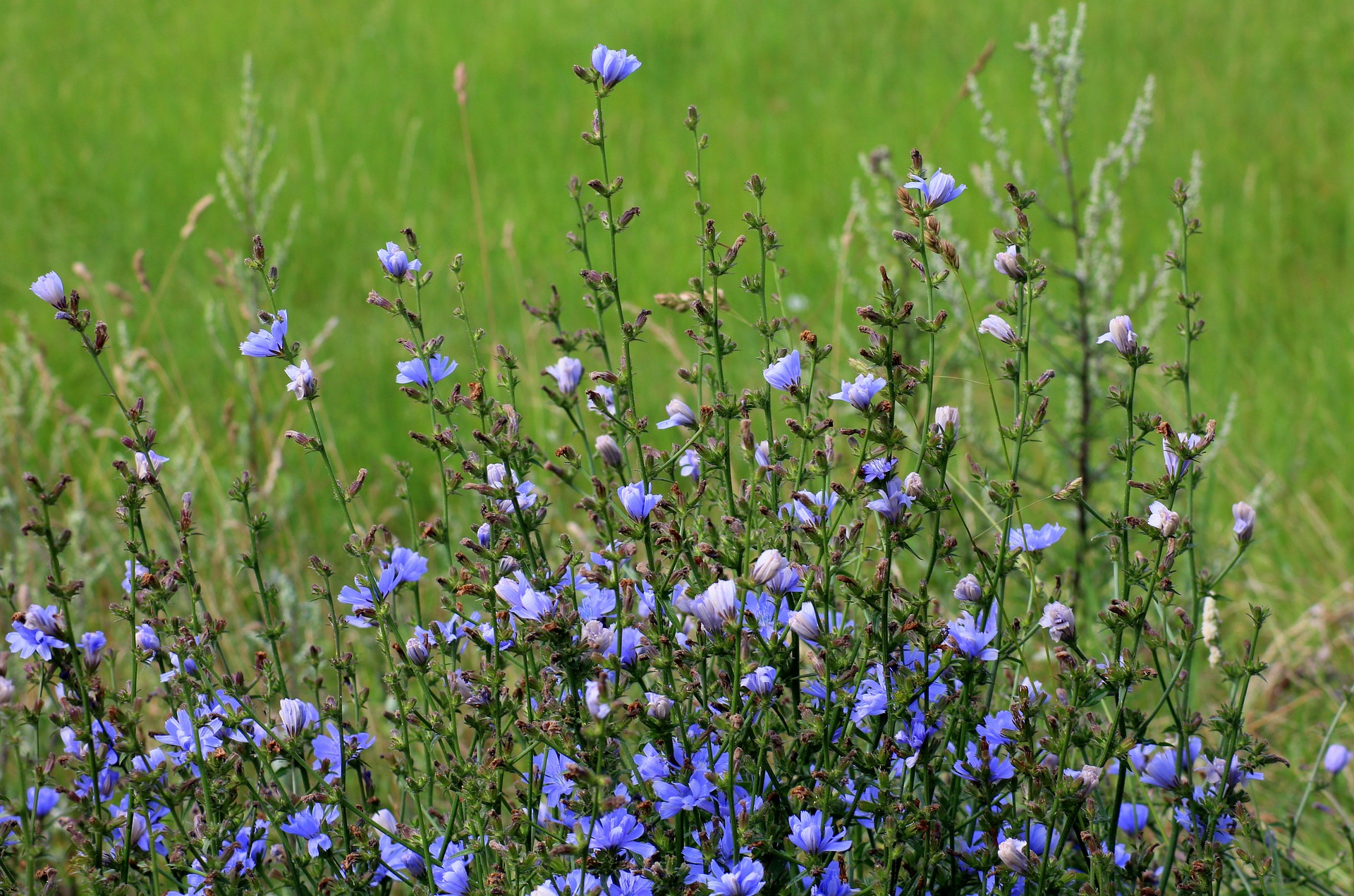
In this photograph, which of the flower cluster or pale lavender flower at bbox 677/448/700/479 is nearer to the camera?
the flower cluster

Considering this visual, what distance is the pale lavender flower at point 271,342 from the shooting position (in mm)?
1453

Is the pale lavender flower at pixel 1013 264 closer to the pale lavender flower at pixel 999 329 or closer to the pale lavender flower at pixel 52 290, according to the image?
the pale lavender flower at pixel 999 329

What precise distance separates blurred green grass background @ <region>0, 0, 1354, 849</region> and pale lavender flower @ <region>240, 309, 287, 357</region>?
1804 mm

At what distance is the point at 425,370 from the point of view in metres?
1.58

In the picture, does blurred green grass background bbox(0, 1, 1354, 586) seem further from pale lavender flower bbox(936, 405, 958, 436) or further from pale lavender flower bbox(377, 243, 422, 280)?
pale lavender flower bbox(936, 405, 958, 436)

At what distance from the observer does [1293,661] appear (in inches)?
110

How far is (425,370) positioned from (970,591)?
0.77m

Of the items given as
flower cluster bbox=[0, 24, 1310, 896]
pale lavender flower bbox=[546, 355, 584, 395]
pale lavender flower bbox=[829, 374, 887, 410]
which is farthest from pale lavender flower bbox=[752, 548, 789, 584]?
pale lavender flower bbox=[546, 355, 584, 395]

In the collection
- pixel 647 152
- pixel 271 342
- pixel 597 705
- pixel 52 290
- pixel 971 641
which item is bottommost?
pixel 597 705

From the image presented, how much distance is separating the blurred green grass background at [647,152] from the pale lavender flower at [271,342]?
180 centimetres

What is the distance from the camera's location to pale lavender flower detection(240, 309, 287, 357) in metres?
1.45

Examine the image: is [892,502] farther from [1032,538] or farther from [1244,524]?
[1244,524]

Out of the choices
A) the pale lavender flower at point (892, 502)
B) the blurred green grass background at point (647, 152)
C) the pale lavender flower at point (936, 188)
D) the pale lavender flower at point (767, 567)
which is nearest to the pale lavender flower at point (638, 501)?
the pale lavender flower at point (767, 567)

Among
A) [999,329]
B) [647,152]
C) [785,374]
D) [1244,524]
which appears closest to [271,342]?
[785,374]
